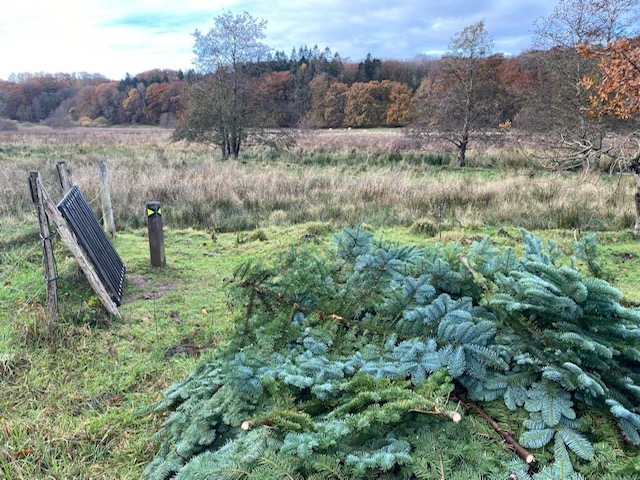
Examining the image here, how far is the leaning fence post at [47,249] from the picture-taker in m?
3.62

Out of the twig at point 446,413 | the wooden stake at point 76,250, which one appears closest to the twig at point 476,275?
the twig at point 446,413

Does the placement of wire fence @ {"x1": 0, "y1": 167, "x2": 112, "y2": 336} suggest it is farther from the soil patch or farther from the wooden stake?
the soil patch

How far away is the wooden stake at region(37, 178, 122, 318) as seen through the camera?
12.3 ft

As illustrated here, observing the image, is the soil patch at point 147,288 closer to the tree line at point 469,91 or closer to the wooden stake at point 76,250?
the wooden stake at point 76,250

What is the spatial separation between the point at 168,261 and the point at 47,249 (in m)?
2.33

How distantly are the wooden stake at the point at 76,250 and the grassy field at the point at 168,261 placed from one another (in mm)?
135

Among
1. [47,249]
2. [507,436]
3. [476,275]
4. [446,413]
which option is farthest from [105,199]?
[507,436]

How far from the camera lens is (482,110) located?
17.3 metres

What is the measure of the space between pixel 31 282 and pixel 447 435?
4865mm

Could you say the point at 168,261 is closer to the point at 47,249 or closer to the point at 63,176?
the point at 63,176

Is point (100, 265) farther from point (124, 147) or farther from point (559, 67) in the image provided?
point (124, 147)

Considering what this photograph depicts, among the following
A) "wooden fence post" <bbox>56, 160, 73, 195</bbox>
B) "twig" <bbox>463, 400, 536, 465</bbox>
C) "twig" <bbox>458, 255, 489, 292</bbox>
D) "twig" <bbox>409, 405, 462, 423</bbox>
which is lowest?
"twig" <bbox>463, 400, 536, 465</bbox>

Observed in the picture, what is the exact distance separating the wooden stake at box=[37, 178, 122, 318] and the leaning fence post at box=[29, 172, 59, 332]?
0.12 feet

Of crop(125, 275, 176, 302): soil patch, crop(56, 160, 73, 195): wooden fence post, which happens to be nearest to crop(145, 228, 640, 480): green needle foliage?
crop(125, 275, 176, 302): soil patch
